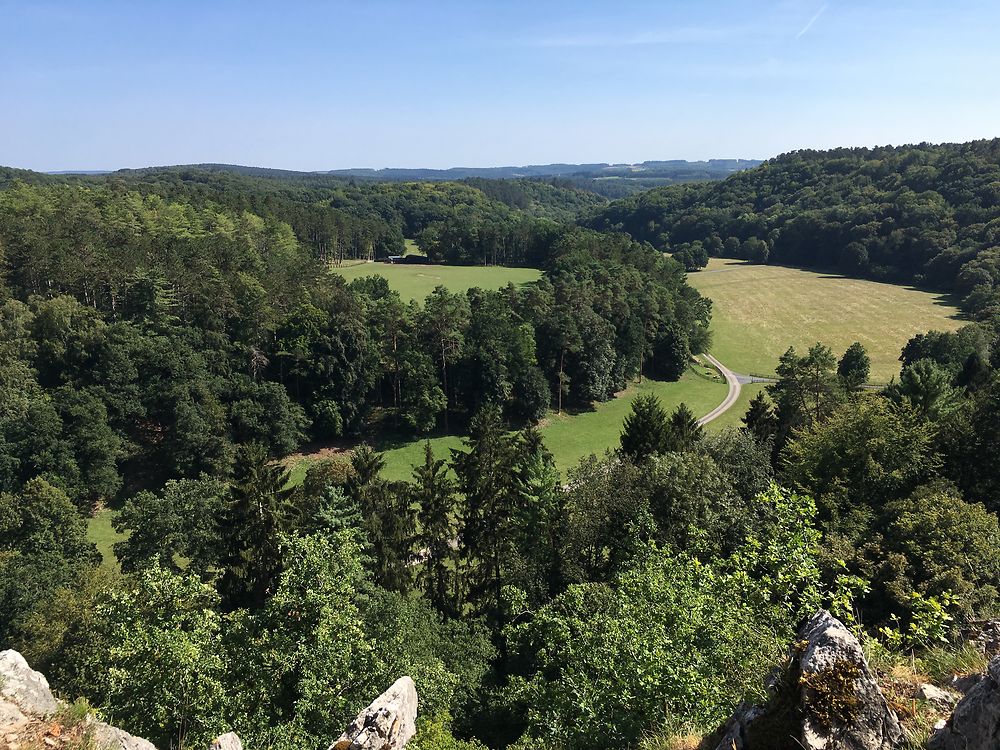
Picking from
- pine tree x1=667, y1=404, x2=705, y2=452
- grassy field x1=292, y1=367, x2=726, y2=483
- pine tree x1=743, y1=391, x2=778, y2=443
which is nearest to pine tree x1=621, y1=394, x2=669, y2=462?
pine tree x1=667, y1=404, x2=705, y2=452

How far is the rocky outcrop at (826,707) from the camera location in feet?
21.9

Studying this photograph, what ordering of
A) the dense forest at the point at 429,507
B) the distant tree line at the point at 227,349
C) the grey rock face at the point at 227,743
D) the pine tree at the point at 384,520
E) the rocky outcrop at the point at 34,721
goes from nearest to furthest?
1. the rocky outcrop at the point at 34,721
2. the grey rock face at the point at 227,743
3. the dense forest at the point at 429,507
4. the pine tree at the point at 384,520
5. the distant tree line at the point at 227,349

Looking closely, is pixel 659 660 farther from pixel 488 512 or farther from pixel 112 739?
pixel 488 512

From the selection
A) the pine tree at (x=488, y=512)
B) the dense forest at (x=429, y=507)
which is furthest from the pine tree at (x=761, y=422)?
the pine tree at (x=488, y=512)

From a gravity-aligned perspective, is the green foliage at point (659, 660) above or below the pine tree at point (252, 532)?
above

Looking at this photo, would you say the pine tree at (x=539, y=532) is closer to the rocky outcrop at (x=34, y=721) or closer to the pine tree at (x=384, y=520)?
the pine tree at (x=384, y=520)

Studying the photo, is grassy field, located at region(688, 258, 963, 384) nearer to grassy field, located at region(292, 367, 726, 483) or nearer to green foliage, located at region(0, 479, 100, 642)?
grassy field, located at region(292, 367, 726, 483)

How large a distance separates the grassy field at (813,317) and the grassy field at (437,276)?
4237 centimetres

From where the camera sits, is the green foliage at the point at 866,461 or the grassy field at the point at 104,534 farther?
the grassy field at the point at 104,534

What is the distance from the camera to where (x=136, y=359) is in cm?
5744

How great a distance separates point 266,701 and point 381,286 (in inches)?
3213

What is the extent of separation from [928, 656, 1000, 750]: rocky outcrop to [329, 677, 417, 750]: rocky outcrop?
29.3 feet

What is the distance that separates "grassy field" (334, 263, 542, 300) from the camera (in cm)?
11693

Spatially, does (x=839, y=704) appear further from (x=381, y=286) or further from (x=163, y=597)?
(x=381, y=286)
